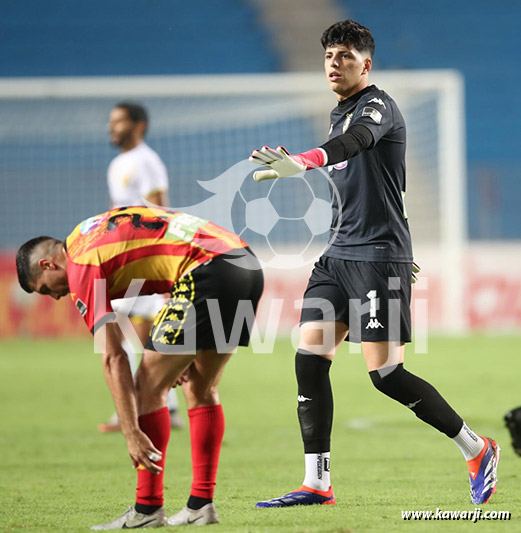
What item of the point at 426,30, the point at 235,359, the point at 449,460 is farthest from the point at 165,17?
the point at 449,460

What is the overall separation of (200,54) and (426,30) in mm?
5189

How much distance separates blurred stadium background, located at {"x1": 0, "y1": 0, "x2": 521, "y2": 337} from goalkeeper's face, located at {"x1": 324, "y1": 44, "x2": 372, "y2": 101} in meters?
8.31

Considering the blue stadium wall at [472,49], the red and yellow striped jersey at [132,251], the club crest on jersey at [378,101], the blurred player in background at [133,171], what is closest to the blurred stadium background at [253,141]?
the blue stadium wall at [472,49]

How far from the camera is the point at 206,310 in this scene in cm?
414

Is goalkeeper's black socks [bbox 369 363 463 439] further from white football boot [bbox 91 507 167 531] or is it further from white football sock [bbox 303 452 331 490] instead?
white football boot [bbox 91 507 167 531]

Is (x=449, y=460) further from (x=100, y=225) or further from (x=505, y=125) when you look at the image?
(x=505, y=125)

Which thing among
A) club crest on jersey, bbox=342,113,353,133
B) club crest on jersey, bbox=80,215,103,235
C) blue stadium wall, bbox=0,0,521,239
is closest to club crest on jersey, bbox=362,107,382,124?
club crest on jersey, bbox=342,113,353,133

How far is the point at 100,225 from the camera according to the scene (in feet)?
13.8

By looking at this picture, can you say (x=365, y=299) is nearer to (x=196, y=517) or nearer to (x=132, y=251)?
(x=132, y=251)

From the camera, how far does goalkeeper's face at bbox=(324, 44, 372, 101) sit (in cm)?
461

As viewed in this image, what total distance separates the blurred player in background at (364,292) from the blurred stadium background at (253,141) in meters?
8.31

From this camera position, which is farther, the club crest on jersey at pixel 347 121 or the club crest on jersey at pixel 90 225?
the club crest on jersey at pixel 347 121

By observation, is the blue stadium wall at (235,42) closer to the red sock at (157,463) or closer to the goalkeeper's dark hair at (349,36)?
the goalkeeper's dark hair at (349,36)

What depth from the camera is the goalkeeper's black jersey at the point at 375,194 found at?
4.59m
